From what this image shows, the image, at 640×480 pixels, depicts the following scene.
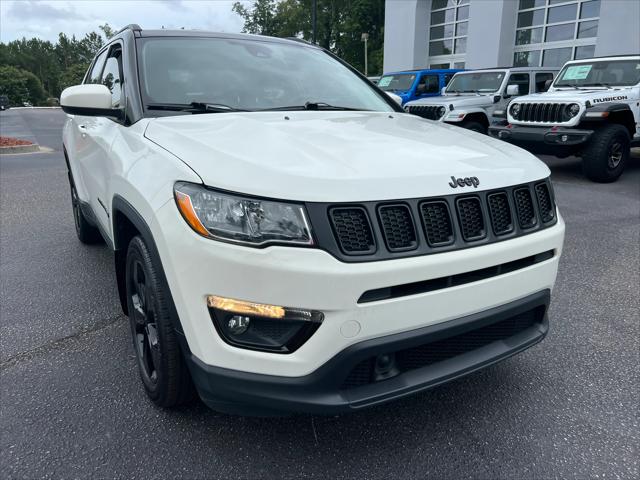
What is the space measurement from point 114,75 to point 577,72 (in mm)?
8788

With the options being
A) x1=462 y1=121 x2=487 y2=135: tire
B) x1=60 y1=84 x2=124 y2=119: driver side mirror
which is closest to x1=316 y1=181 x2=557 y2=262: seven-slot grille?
x1=60 y1=84 x2=124 y2=119: driver side mirror

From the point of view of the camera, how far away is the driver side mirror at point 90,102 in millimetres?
2625

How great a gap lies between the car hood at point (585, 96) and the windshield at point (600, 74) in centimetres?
41

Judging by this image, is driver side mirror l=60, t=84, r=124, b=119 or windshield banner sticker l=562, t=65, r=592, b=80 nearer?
driver side mirror l=60, t=84, r=124, b=119

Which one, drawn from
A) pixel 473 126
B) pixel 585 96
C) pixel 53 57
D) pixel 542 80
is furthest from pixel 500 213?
pixel 53 57

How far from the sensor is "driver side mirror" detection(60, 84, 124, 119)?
2625mm

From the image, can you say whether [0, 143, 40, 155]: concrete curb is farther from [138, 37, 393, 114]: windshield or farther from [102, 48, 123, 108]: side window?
[138, 37, 393, 114]: windshield

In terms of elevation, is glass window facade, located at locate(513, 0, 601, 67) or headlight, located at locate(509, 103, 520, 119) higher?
glass window facade, located at locate(513, 0, 601, 67)

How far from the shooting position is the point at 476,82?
11586 millimetres

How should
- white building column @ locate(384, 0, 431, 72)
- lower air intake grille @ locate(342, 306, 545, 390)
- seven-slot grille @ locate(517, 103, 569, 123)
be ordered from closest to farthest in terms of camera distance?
lower air intake grille @ locate(342, 306, 545, 390), seven-slot grille @ locate(517, 103, 569, 123), white building column @ locate(384, 0, 431, 72)

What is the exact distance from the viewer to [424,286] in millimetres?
1786

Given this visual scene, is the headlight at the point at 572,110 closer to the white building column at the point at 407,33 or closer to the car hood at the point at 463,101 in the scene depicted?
the car hood at the point at 463,101

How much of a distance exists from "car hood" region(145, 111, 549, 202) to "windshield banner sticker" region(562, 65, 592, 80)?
317 inches

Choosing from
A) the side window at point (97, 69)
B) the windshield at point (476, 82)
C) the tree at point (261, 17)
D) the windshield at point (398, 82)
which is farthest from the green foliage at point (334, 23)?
the side window at point (97, 69)
